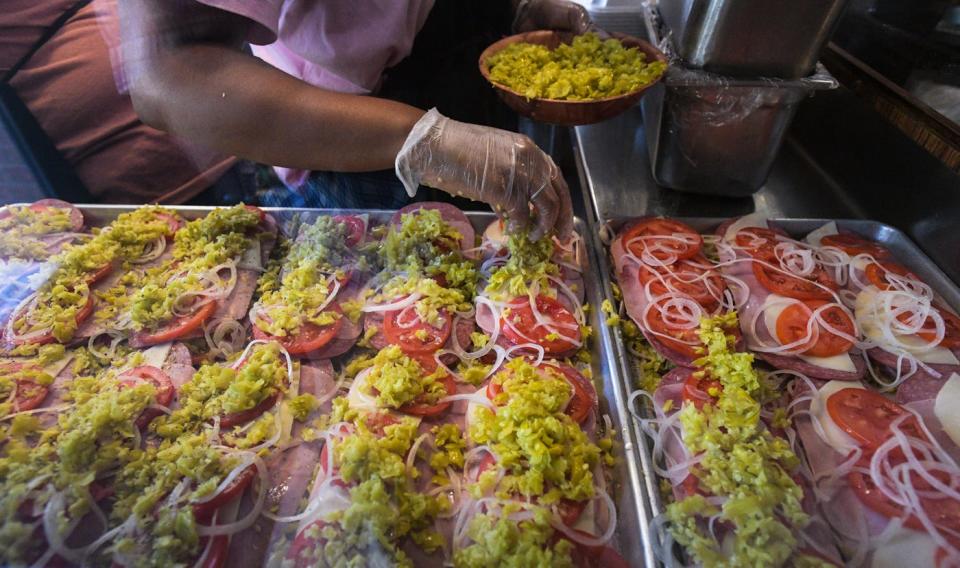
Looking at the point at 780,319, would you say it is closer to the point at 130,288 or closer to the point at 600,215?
the point at 600,215

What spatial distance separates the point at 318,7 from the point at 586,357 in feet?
5.78

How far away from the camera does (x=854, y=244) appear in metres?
2.29

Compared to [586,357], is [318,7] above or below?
above

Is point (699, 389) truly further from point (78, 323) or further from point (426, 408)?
point (78, 323)

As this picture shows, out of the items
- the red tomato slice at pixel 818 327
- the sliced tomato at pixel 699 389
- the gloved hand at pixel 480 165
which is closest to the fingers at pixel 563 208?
the gloved hand at pixel 480 165

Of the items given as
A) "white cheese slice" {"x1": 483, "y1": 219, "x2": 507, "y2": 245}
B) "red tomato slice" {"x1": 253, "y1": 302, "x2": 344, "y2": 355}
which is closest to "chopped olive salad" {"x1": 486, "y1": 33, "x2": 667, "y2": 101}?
"white cheese slice" {"x1": 483, "y1": 219, "x2": 507, "y2": 245}

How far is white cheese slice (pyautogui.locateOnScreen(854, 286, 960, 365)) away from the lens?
1815 mm

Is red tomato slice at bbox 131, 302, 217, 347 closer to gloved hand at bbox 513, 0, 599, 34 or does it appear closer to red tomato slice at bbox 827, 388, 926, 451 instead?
red tomato slice at bbox 827, 388, 926, 451

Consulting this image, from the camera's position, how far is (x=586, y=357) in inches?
76.2

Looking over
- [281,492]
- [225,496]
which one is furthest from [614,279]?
[225,496]

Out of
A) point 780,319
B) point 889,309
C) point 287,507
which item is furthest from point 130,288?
point 889,309

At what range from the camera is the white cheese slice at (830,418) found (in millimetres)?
1583

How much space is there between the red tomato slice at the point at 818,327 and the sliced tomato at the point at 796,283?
38mm

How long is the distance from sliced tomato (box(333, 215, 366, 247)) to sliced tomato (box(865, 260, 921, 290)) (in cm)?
220
